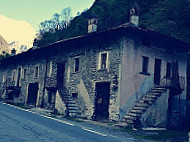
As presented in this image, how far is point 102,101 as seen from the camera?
1881cm

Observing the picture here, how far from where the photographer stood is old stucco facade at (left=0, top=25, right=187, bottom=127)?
17547 mm

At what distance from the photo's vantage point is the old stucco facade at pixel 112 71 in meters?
17.5

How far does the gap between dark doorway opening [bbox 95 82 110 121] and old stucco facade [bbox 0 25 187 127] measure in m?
0.07

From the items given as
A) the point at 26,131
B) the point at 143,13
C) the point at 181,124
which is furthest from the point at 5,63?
the point at 26,131

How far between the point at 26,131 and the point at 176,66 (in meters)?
14.3

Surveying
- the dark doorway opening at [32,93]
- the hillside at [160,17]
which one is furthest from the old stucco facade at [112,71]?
the hillside at [160,17]

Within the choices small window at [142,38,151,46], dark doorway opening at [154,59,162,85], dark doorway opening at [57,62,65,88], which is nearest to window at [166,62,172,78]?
dark doorway opening at [154,59,162,85]

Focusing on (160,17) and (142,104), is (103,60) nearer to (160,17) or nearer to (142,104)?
(142,104)

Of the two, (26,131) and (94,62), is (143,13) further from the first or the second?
(26,131)

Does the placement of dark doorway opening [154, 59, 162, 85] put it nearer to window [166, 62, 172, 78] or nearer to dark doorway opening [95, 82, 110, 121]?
window [166, 62, 172, 78]

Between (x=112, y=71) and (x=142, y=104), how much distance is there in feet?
10.2

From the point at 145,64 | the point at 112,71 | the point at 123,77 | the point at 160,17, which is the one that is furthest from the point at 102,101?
the point at 160,17

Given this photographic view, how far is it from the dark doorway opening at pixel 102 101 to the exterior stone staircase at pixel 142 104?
1813mm

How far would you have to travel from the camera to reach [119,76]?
57.3ft
